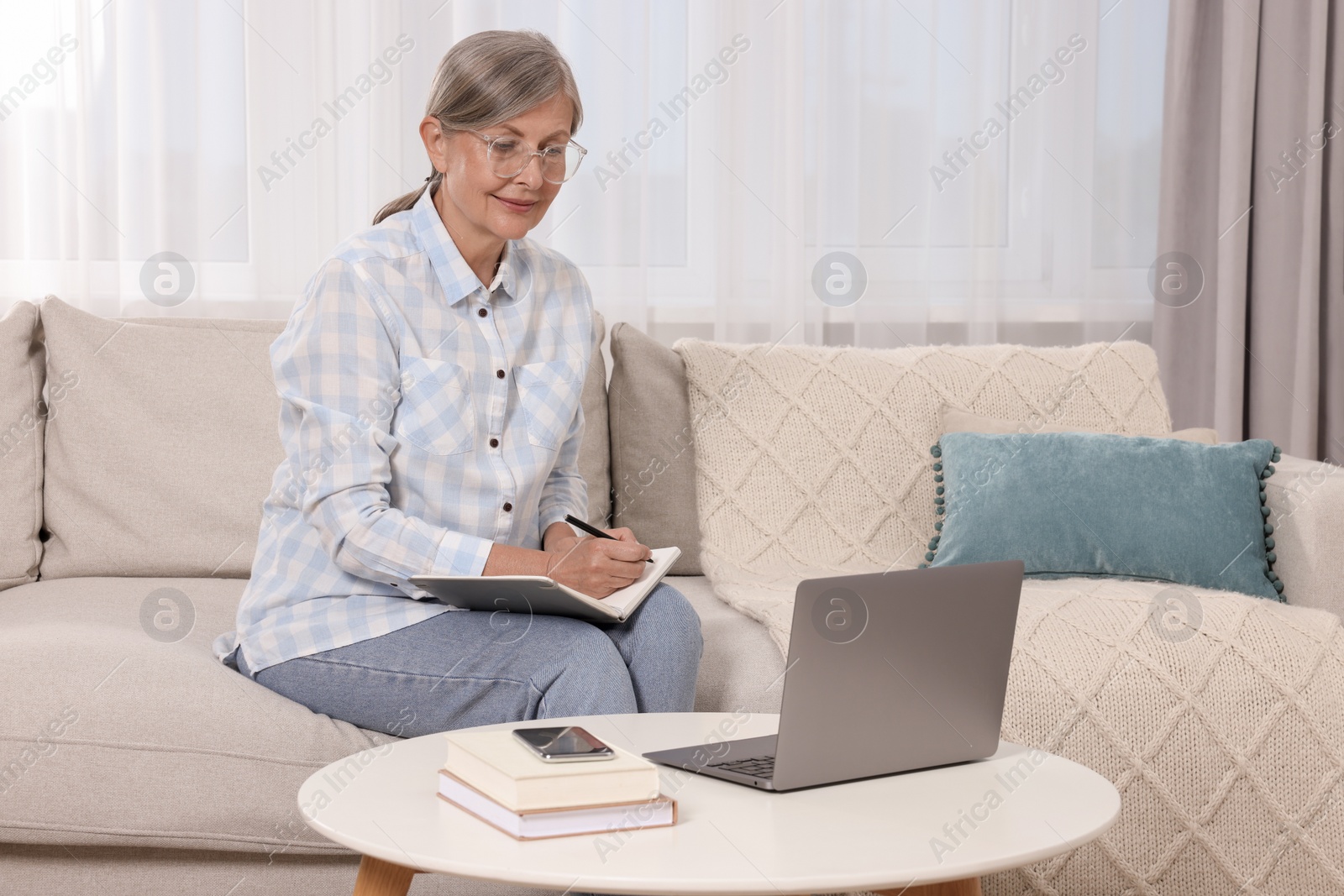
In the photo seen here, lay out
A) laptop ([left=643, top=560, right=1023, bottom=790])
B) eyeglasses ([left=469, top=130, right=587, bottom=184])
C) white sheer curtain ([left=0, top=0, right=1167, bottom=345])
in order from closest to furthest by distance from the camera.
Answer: laptop ([left=643, top=560, right=1023, bottom=790]) → eyeglasses ([left=469, top=130, right=587, bottom=184]) → white sheer curtain ([left=0, top=0, right=1167, bottom=345])

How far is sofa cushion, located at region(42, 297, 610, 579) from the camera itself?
6.07ft

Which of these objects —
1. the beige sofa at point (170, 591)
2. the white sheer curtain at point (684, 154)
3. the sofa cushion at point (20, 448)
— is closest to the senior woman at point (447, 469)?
Answer: the beige sofa at point (170, 591)

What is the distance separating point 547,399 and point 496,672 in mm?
412

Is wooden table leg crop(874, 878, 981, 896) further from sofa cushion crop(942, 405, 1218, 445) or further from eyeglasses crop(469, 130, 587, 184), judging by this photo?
sofa cushion crop(942, 405, 1218, 445)

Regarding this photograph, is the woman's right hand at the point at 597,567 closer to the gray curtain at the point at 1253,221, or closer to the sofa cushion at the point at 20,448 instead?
the sofa cushion at the point at 20,448

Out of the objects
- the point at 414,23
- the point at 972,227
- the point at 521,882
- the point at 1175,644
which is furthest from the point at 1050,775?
the point at 414,23

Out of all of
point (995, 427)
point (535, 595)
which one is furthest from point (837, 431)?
point (535, 595)

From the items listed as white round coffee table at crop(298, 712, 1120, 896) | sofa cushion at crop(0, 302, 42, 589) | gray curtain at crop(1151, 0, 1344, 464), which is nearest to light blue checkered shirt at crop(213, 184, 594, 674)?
white round coffee table at crop(298, 712, 1120, 896)

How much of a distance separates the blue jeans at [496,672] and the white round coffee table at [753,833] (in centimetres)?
22

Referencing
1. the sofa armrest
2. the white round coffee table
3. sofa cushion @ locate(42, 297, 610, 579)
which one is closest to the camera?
the white round coffee table

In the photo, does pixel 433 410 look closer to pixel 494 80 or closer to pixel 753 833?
pixel 494 80

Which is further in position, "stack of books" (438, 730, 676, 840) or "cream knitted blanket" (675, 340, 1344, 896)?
"cream knitted blanket" (675, 340, 1344, 896)

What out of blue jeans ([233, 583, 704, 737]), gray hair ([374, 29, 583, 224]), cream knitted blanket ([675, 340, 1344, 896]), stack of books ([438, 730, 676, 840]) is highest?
gray hair ([374, 29, 583, 224])

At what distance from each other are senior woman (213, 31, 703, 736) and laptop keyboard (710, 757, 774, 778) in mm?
274
